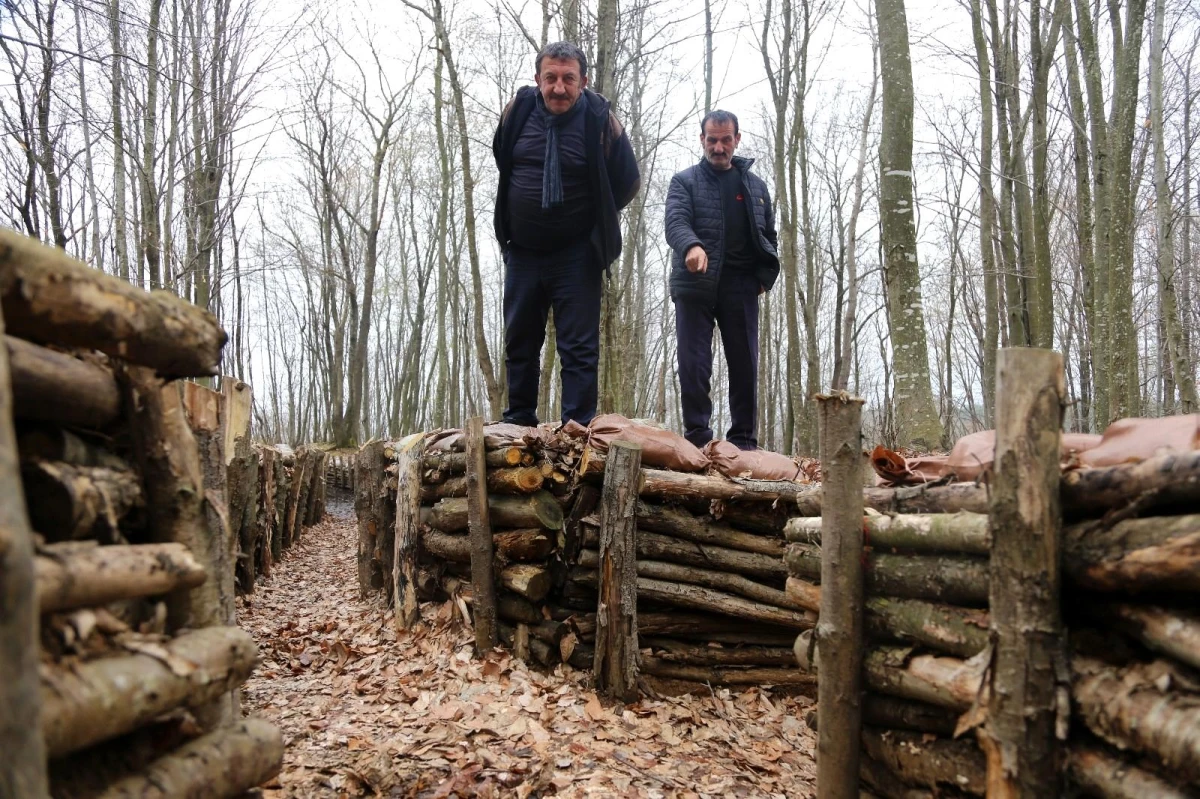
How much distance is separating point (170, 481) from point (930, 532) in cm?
229

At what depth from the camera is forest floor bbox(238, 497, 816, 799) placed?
343 centimetres

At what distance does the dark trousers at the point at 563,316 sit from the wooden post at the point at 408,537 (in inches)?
43.6

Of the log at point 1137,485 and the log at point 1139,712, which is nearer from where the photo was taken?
the log at point 1139,712

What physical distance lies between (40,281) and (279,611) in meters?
6.15

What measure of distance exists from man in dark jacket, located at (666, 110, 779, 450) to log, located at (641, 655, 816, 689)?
5.34 ft

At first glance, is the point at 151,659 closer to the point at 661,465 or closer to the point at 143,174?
the point at 661,465

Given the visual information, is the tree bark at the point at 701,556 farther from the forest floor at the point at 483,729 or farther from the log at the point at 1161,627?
the log at the point at 1161,627

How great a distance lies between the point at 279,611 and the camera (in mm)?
7090

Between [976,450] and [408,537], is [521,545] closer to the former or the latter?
[408,537]

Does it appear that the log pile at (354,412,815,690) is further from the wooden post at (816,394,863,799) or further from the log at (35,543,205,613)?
the log at (35,543,205,613)

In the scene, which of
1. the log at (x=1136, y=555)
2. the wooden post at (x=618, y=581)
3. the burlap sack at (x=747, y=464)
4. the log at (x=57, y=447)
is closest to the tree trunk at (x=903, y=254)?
the burlap sack at (x=747, y=464)

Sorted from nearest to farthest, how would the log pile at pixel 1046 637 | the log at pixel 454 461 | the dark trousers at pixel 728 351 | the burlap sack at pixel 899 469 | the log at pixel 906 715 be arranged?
the log pile at pixel 1046 637 → the log at pixel 906 715 → the burlap sack at pixel 899 469 → the log at pixel 454 461 → the dark trousers at pixel 728 351

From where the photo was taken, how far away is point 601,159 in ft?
17.1

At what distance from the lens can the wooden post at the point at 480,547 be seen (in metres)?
4.98
